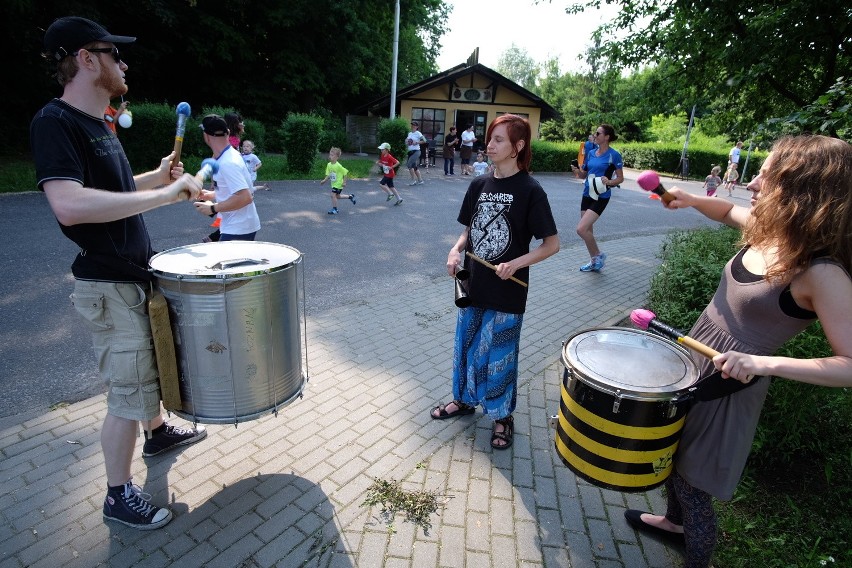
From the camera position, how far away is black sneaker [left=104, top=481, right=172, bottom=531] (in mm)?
2473

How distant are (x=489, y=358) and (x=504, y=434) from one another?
56cm

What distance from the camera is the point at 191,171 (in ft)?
45.6

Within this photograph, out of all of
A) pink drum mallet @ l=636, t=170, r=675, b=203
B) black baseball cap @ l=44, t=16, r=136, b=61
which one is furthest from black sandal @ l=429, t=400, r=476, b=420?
black baseball cap @ l=44, t=16, r=136, b=61

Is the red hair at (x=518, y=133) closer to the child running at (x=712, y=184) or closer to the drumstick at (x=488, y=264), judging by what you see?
the drumstick at (x=488, y=264)

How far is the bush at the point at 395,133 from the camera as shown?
789 inches

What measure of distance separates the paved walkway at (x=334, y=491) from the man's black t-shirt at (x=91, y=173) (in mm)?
1298

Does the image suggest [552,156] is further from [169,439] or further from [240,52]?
[169,439]

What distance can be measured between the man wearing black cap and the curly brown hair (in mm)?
2447

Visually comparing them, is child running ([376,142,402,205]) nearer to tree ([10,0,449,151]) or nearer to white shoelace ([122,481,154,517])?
white shoelace ([122,481,154,517])

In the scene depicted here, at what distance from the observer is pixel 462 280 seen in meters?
3.16

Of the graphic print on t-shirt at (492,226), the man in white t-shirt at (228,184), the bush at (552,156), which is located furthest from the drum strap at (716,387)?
the bush at (552,156)

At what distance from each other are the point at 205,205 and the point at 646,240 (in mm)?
9312

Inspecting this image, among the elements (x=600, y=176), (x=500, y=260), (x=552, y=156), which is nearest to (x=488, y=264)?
(x=500, y=260)

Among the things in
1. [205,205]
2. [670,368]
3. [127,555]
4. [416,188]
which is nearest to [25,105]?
[416,188]
